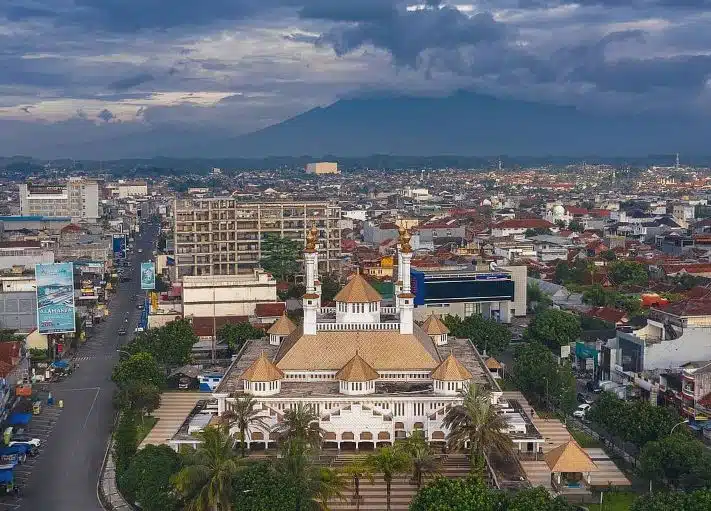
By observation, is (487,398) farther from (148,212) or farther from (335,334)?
(148,212)

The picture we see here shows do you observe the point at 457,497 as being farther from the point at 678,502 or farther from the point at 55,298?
the point at 55,298

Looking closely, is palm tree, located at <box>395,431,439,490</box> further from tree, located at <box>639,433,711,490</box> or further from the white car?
the white car

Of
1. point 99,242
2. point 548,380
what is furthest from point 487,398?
point 99,242

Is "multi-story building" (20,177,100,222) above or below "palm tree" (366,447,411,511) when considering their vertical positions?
above

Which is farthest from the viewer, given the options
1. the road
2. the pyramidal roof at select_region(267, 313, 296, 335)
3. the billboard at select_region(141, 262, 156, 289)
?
the billboard at select_region(141, 262, 156, 289)

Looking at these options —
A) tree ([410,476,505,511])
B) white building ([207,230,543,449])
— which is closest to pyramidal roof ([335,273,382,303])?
white building ([207,230,543,449])

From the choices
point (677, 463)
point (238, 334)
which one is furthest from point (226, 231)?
point (677, 463)
